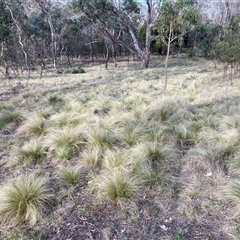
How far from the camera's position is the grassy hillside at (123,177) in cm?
219

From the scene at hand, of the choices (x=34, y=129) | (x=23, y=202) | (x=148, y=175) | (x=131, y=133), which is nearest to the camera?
(x=23, y=202)

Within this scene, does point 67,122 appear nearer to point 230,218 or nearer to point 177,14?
point 230,218

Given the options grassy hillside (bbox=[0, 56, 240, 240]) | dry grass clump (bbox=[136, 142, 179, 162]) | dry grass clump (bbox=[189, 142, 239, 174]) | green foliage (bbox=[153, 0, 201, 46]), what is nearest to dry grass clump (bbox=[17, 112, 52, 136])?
grassy hillside (bbox=[0, 56, 240, 240])

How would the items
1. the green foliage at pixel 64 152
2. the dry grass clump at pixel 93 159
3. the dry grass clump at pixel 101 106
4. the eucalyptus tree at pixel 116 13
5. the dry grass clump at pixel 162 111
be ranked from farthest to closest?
the eucalyptus tree at pixel 116 13 < the dry grass clump at pixel 101 106 < the dry grass clump at pixel 162 111 < the green foliage at pixel 64 152 < the dry grass clump at pixel 93 159

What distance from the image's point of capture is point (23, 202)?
7.45ft

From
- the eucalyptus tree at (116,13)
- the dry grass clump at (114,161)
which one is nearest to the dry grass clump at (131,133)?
the dry grass clump at (114,161)

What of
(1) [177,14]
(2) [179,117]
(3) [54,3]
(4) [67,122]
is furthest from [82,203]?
(3) [54,3]

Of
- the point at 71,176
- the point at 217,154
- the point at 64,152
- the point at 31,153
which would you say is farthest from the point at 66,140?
the point at 217,154

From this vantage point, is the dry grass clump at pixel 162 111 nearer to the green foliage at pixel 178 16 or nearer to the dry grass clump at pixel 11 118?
the dry grass clump at pixel 11 118

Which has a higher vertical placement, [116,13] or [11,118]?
[116,13]

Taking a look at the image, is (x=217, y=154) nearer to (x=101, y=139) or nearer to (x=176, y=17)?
(x=101, y=139)

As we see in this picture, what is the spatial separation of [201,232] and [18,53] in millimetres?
16909

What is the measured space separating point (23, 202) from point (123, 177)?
1.01m

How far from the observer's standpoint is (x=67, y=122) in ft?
15.0
